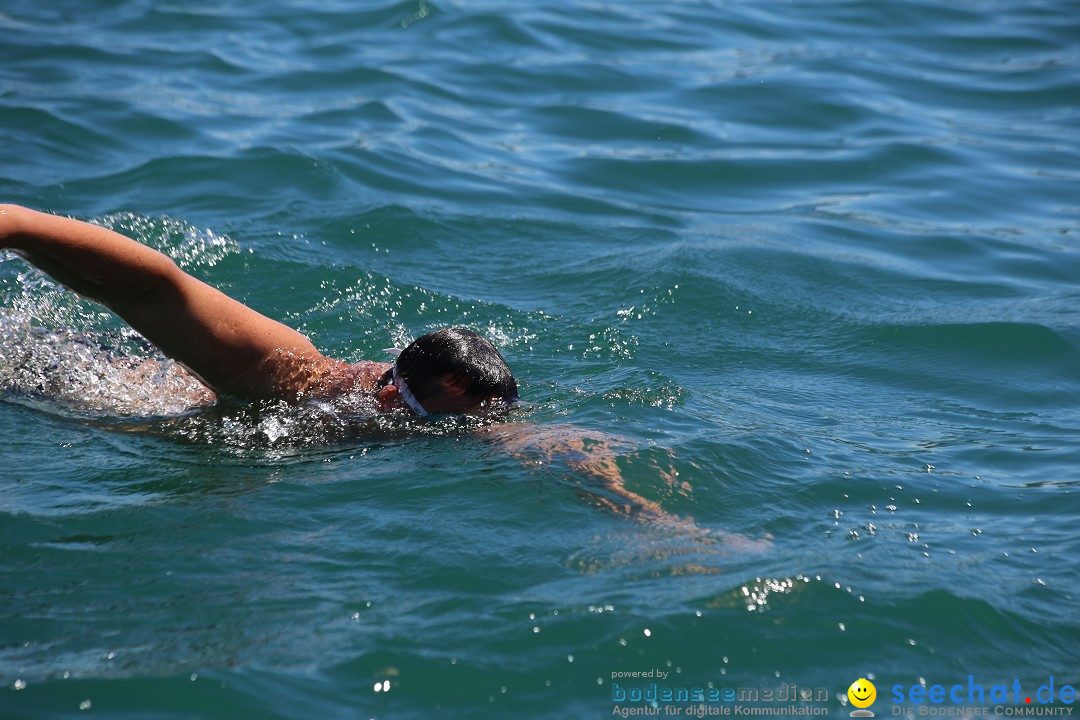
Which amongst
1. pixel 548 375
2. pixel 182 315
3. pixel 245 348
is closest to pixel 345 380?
pixel 245 348

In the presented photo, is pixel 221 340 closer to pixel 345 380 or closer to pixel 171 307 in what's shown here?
pixel 171 307

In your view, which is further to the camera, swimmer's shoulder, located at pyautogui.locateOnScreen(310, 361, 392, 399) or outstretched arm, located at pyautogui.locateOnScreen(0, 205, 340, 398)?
swimmer's shoulder, located at pyautogui.locateOnScreen(310, 361, 392, 399)

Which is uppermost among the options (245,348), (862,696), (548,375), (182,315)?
(182,315)

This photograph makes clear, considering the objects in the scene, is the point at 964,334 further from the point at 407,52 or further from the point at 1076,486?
the point at 407,52

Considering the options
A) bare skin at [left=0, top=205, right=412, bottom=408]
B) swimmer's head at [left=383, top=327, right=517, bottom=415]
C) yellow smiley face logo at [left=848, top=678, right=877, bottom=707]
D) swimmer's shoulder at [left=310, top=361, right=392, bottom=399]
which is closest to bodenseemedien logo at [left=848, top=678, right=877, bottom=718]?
yellow smiley face logo at [left=848, top=678, right=877, bottom=707]

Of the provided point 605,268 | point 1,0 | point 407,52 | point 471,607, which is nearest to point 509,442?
point 471,607

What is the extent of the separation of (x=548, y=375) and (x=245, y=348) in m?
1.78

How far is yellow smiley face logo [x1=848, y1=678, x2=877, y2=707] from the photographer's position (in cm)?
341

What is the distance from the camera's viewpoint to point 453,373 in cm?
466

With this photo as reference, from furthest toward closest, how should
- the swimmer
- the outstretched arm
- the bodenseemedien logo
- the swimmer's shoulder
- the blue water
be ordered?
the swimmer's shoulder < the swimmer < the outstretched arm < the blue water < the bodenseemedien logo

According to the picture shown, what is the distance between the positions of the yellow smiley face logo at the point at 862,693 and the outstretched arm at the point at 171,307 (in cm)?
249

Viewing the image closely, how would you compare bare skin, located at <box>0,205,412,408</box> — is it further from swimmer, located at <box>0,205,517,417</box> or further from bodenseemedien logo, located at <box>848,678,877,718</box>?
bodenseemedien logo, located at <box>848,678,877,718</box>

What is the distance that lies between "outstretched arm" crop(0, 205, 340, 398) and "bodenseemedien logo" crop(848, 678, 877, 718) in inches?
98.1

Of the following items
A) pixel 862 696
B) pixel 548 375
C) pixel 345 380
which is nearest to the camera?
pixel 862 696
